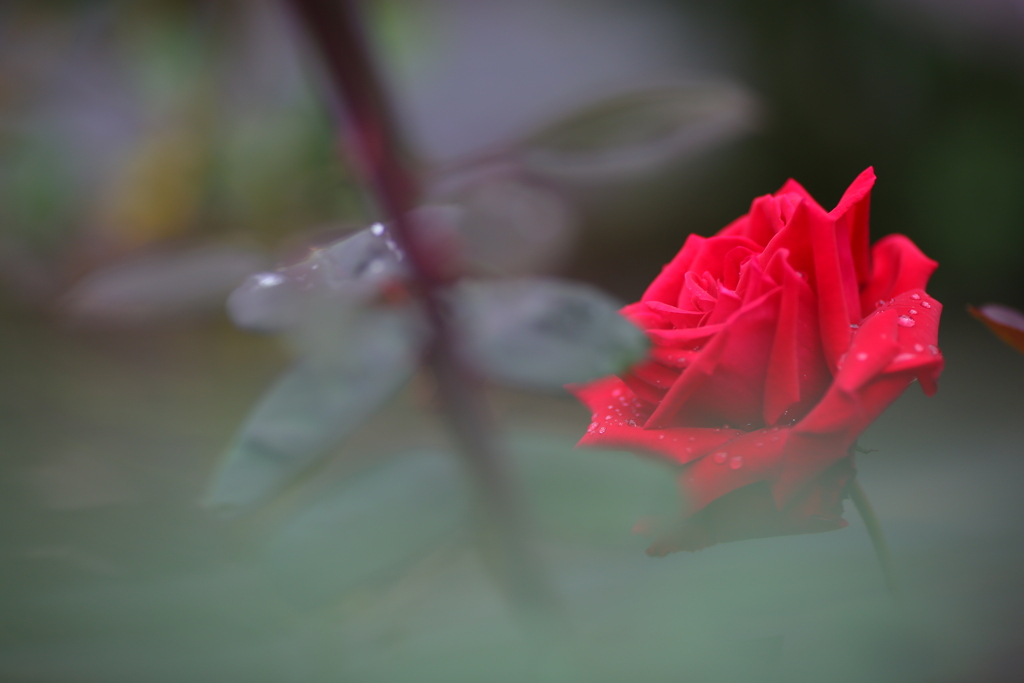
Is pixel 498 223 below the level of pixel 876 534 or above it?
above

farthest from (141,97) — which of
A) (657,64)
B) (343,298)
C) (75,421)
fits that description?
(657,64)

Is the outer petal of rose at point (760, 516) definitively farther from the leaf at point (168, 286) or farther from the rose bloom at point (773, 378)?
the leaf at point (168, 286)

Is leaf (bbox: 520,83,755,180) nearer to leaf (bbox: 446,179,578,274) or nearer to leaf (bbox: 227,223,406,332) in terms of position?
leaf (bbox: 446,179,578,274)

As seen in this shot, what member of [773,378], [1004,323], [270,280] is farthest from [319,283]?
[1004,323]

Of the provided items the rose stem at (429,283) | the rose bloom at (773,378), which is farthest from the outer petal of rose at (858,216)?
the rose stem at (429,283)

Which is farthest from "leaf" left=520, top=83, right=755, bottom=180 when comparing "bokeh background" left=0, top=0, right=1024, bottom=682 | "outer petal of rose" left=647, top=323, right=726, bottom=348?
"outer petal of rose" left=647, top=323, right=726, bottom=348

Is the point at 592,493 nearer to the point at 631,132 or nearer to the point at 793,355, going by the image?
the point at 793,355

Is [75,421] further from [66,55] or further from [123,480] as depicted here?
[66,55]
